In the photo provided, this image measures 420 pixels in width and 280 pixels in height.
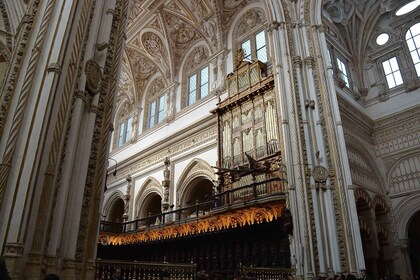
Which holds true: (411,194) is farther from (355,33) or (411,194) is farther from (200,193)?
(200,193)

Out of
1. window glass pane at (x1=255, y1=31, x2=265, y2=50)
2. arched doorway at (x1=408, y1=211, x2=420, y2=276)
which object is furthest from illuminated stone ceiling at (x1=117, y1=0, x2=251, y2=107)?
arched doorway at (x1=408, y1=211, x2=420, y2=276)

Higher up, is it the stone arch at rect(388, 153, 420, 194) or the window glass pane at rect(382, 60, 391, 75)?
the window glass pane at rect(382, 60, 391, 75)

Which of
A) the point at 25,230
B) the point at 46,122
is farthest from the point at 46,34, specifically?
the point at 25,230

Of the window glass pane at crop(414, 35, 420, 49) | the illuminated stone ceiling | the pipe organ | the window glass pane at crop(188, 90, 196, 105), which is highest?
the illuminated stone ceiling

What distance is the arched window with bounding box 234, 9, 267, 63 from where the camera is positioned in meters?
16.3

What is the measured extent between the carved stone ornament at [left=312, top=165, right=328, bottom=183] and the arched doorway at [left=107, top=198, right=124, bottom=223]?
15.2 m

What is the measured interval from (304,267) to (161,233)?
Result: 23.8ft

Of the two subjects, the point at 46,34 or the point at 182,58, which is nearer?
the point at 46,34

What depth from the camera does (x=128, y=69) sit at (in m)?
22.1

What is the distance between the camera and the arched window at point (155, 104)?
2105 centimetres

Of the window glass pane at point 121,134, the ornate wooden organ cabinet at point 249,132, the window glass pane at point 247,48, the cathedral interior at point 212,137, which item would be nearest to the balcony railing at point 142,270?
the cathedral interior at point 212,137

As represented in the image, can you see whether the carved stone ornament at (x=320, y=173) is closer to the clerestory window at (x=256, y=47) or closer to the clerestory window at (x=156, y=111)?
the clerestory window at (x=256, y=47)

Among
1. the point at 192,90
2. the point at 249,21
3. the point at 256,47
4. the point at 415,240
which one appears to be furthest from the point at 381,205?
the point at 192,90

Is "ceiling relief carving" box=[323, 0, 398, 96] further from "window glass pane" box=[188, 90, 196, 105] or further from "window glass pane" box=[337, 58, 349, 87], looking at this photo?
"window glass pane" box=[188, 90, 196, 105]
